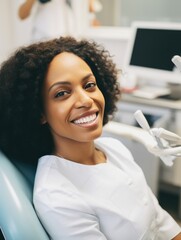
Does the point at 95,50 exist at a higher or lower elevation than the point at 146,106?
higher

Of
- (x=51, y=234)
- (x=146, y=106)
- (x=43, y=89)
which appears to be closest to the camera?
(x=51, y=234)

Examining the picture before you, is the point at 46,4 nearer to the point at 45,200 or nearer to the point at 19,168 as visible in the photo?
the point at 19,168

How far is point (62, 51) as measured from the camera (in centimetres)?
90

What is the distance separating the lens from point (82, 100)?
84 cm

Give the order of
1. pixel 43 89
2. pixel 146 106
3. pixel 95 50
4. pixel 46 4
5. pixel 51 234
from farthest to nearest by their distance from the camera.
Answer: pixel 46 4, pixel 146 106, pixel 95 50, pixel 43 89, pixel 51 234

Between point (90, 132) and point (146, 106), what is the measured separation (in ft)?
3.44

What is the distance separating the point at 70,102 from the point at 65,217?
299 millimetres

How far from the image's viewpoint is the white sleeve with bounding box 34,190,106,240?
0.76m

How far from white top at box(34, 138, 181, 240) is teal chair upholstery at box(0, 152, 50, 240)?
0.03 meters

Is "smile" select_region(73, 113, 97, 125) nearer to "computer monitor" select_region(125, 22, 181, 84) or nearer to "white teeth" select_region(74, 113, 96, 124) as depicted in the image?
"white teeth" select_region(74, 113, 96, 124)

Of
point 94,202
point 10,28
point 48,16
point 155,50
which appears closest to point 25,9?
point 48,16

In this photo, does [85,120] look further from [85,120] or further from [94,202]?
[94,202]

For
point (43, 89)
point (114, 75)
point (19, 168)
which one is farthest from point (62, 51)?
point (19, 168)

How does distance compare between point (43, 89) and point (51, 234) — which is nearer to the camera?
point (51, 234)
